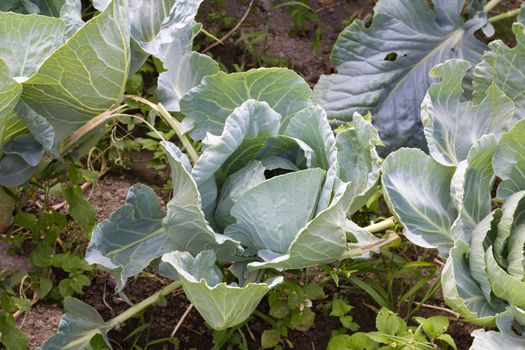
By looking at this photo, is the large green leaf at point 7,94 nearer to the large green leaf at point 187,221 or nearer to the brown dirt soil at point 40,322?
the large green leaf at point 187,221

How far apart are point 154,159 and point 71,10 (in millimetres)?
694

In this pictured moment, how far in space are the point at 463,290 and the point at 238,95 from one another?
1.86 ft

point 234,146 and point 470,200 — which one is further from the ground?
point 234,146

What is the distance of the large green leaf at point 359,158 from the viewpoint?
4.41ft

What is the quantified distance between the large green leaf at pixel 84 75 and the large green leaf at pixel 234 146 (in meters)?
0.23

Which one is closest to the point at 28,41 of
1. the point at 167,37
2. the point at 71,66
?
the point at 71,66

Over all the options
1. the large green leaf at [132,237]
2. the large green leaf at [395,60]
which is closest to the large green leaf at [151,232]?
the large green leaf at [132,237]

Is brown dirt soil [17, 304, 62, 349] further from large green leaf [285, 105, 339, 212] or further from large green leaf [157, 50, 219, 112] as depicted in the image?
large green leaf [285, 105, 339, 212]

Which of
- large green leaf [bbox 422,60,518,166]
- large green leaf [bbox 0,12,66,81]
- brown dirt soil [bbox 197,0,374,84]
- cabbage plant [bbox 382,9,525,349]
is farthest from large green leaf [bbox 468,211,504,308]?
brown dirt soil [bbox 197,0,374,84]

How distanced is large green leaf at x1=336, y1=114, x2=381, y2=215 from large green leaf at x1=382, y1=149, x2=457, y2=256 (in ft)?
0.19

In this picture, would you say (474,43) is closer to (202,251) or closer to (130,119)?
(130,119)

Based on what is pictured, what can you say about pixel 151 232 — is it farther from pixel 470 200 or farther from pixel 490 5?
pixel 490 5

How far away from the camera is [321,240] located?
132cm

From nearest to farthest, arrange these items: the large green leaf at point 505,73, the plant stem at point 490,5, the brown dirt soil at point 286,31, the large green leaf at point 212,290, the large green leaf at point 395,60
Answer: the large green leaf at point 212,290 → the large green leaf at point 505,73 → the large green leaf at point 395,60 → the plant stem at point 490,5 → the brown dirt soil at point 286,31
